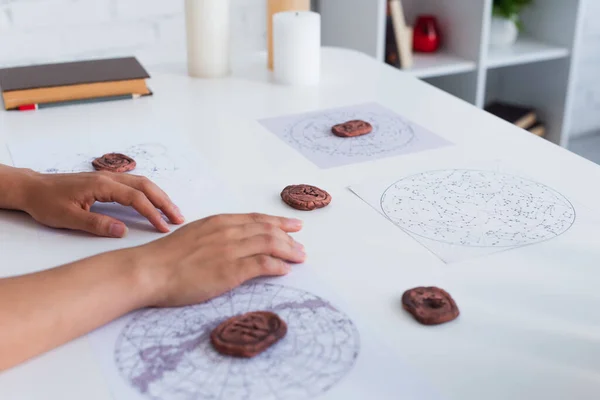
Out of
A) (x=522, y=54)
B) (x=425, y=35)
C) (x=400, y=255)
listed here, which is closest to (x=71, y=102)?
(x=400, y=255)

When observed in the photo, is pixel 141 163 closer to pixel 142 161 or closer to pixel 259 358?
pixel 142 161

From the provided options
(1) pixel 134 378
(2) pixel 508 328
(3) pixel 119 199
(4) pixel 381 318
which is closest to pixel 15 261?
(3) pixel 119 199

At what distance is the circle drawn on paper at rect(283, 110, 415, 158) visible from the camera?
1.15m

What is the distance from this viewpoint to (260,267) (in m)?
0.78

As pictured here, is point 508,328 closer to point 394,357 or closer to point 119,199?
point 394,357

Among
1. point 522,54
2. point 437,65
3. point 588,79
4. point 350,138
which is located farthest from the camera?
point 588,79

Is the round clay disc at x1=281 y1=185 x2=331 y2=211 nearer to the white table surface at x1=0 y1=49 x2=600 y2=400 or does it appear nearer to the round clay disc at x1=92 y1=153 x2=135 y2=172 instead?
the white table surface at x1=0 y1=49 x2=600 y2=400

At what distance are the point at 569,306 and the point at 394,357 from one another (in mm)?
207

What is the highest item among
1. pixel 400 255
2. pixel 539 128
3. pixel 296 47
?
pixel 296 47

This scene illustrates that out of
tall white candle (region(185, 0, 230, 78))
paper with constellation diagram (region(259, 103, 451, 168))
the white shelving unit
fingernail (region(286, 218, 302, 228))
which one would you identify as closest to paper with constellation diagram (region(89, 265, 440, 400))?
fingernail (region(286, 218, 302, 228))

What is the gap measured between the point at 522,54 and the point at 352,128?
4.39 feet

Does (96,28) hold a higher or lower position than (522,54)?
higher

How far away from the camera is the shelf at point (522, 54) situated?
230cm

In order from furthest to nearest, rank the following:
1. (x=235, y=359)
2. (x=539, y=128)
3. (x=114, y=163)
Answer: (x=539, y=128) → (x=114, y=163) → (x=235, y=359)
